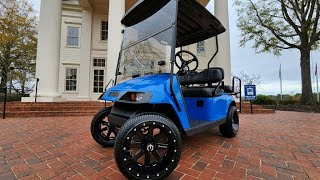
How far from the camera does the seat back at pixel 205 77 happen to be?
2.93 metres

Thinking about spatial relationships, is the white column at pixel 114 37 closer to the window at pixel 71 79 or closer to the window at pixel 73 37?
the window at pixel 71 79

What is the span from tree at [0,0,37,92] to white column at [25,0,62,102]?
11010 mm

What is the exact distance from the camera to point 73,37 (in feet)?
41.3

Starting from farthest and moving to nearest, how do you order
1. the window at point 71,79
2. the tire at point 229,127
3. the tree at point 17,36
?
the tree at point 17,36 → the window at point 71,79 → the tire at point 229,127

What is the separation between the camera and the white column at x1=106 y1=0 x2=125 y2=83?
24.9 feet

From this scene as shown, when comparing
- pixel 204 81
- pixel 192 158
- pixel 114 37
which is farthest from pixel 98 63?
pixel 192 158

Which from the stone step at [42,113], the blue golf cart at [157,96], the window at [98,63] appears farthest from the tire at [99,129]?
the window at [98,63]

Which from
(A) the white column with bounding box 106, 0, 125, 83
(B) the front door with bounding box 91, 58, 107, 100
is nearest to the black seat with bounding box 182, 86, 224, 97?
(A) the white column with bounding box 106, 0, 125, 83

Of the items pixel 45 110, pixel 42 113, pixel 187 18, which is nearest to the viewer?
pixel 187 18

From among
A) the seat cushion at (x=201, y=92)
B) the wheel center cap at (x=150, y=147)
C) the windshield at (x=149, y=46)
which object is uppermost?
the windshield at (x=149, y=46)

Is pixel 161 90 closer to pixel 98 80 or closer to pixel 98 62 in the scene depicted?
pixel 98 80

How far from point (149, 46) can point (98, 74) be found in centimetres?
1069

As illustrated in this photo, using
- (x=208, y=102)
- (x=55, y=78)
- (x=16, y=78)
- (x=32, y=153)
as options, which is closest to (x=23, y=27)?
(x=16, y=78)

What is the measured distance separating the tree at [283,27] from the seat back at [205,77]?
12.7 m
